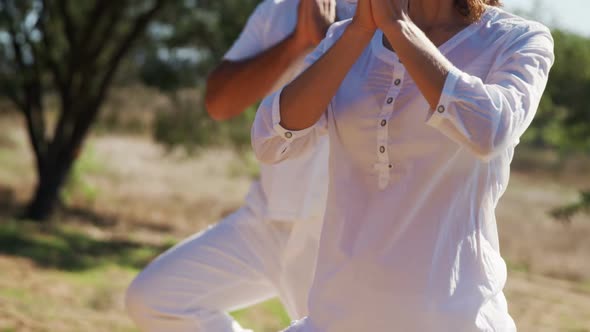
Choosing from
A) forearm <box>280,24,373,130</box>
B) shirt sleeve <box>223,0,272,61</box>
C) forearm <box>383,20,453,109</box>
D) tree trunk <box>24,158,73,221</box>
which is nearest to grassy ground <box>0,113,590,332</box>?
tree trunk <box>24,158,73,221</box>

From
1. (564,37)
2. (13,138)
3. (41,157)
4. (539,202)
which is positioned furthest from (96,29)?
(539,202)

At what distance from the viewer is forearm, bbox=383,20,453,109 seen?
5.25 ft

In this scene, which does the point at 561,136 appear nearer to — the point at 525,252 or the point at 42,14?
the point at 525,252

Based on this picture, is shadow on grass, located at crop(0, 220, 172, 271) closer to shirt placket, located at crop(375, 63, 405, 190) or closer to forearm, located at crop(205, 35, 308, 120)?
forearm, located at crop(205, 35, 308, 120)

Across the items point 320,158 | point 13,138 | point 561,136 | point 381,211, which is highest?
point 381,211

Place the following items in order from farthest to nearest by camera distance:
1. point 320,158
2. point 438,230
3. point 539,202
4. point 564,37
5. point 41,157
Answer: point 539,202, point 41,157, point 564,37, point 320,158, point 438,230

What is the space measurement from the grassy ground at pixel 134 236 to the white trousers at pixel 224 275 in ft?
7.66

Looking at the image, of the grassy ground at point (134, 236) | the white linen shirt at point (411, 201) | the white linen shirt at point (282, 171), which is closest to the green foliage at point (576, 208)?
the grassy ground at point (134, 236)

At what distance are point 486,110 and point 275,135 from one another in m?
0.54

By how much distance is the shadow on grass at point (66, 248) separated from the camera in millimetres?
8414

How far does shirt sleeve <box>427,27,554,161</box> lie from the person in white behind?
3.20 feet

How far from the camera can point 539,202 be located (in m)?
19.2

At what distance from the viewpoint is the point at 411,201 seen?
6.08 ft

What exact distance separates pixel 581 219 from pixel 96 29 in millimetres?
10350
